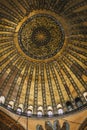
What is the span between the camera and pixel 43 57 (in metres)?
22.1

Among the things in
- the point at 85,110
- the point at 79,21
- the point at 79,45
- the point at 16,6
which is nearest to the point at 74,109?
the point at 85,110

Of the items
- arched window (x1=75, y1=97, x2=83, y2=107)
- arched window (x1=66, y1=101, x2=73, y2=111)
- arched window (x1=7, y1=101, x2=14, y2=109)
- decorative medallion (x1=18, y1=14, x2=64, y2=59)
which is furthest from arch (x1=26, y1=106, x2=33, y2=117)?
decorative medallion (x1=18, y1=14, x2=64, y2=59)

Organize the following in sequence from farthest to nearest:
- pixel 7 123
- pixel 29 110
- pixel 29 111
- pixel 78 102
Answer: pixel 29 110 → pixel 29 111 → pixel 78 102 → pixel 7 123

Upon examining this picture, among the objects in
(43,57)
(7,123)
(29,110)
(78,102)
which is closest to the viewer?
(7,123)

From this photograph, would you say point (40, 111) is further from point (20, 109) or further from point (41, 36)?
point (41, 36)

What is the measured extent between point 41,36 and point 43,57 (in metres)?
1.79

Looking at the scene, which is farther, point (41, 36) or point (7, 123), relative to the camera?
point (41, 36)

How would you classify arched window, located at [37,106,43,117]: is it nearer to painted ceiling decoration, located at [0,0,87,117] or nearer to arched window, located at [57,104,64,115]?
painted ceiling decoration, located at [0,0,87,117]

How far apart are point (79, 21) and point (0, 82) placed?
768 centimetres

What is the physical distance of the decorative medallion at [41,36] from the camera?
20859 millimetres

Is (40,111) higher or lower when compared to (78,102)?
lower

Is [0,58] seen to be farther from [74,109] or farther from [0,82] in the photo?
[74,109]

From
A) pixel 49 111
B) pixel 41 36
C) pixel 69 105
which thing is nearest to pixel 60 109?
pixel 69 105

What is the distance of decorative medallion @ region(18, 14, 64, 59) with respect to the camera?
20859mm
